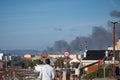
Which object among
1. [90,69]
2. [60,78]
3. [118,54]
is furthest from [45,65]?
[118,54]

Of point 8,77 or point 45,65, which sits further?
point 8,77

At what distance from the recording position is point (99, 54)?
303 feet

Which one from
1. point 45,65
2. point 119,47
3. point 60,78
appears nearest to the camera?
point 45,65

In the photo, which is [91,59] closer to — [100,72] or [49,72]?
[100,72]

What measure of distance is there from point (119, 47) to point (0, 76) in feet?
272

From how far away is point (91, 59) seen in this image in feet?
291

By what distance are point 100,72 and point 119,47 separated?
67.3 metres

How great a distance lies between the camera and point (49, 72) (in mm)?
10984

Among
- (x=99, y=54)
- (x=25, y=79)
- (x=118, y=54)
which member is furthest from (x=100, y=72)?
(x=99, y=54)

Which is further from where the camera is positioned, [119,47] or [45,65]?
[119,47]

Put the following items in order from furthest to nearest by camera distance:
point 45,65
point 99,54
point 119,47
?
1. point 119,47
2. point 99,54
3. point 45,65

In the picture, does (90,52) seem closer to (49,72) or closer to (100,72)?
(100,72)

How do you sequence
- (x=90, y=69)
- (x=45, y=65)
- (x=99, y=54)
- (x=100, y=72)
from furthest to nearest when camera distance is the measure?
(x=99, y=54) → (x=90, y=69) → (x=100, y=72) → (x=45, y=65)

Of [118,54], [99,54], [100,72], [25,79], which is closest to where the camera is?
[25,79]
